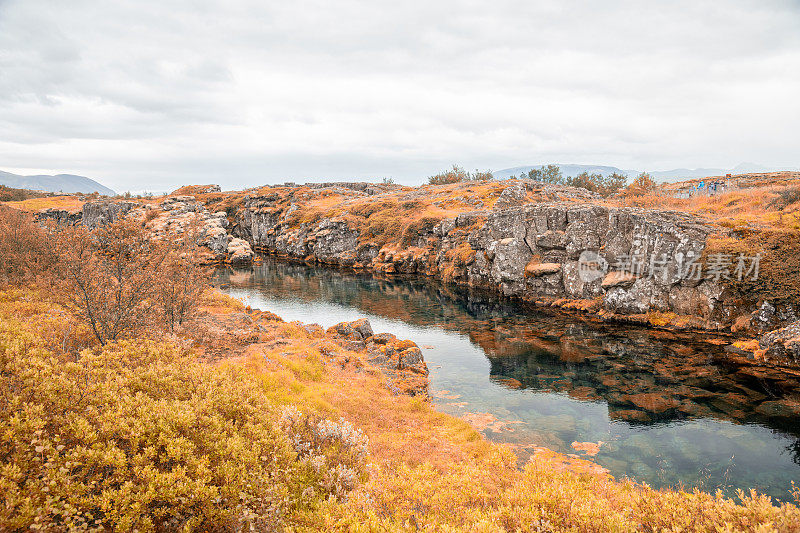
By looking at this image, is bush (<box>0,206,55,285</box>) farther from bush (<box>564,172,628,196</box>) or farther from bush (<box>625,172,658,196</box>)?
bush (<box>564,172,628,196</box>)

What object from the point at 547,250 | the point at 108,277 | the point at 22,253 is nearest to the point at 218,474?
the point at 108,277

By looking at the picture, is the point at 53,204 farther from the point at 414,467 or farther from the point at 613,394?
the point at 613,394

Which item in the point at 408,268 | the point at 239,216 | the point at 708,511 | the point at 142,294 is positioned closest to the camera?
Answer: the point at 708,511

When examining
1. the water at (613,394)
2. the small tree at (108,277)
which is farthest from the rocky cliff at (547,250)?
the water at (613,394)

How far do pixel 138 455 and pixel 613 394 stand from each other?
93.3 feet

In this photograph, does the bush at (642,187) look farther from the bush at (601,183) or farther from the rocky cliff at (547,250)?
the bush at (601,183)

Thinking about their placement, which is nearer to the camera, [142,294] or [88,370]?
[88,370]

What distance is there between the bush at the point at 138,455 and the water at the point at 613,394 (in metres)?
14.9

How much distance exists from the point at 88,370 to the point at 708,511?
43.3 ft

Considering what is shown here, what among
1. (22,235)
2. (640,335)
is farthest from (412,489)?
(22,235)

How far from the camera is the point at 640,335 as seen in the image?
124ft

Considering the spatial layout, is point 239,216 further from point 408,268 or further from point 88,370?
point 88,370

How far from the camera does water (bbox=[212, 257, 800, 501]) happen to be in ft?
62.0

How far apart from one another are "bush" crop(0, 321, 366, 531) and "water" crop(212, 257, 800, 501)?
14894mm
